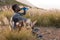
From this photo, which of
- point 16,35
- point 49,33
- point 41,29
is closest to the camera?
point 16,35

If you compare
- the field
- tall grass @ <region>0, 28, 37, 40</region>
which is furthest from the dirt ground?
tall grass @ <region>0, 28, 37, 40</region>

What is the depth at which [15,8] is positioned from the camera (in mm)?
8719

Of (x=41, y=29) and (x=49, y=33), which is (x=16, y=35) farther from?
(x=41, y=29)

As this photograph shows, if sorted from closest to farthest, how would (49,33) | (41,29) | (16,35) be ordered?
(16,35), (49,33), (41,29)

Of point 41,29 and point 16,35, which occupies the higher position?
point 16,35

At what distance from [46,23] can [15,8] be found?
1.81 metres

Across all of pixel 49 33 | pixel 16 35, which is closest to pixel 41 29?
pixel 49 33

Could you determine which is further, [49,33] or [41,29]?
[41,29]

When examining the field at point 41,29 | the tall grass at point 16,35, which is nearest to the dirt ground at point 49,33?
the field at point 41,29

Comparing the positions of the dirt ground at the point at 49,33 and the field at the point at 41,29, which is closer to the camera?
the field at the point at 41,29

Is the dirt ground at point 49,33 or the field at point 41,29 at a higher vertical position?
the field at point 41,29

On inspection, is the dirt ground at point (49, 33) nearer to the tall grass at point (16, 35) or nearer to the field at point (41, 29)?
the field at point (41, 29)

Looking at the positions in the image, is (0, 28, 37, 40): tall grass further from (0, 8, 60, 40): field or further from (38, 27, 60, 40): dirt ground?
(38, 27, 60, 40): dirt ground

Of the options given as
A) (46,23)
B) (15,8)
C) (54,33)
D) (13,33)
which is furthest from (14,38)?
(46,23)
